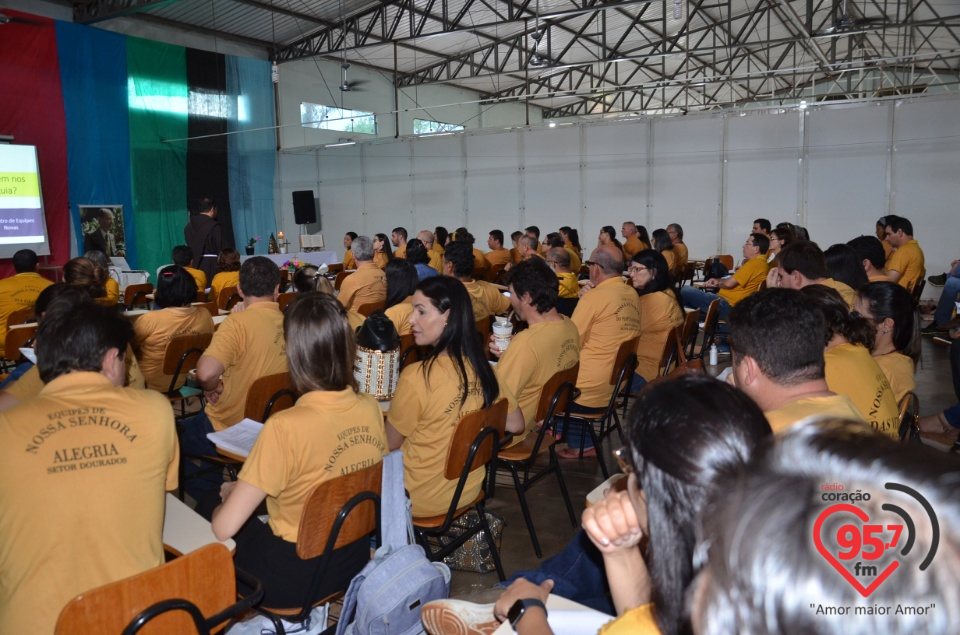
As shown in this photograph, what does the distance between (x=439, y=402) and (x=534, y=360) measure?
0.77m

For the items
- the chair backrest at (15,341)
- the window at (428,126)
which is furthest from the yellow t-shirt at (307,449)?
the window at (428,126)

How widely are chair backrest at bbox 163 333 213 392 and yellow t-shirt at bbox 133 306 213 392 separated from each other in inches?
2.1

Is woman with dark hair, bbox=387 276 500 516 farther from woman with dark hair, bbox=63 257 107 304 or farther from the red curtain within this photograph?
the red curtain

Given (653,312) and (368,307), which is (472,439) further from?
(368,307)

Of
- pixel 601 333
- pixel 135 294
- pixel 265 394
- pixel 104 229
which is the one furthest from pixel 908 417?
pixel 104 229

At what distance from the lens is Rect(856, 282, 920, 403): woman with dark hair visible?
10.1ft

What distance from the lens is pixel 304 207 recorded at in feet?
48.1

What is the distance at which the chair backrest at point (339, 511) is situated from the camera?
194 cm

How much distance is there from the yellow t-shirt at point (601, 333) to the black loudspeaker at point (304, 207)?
11.3 m

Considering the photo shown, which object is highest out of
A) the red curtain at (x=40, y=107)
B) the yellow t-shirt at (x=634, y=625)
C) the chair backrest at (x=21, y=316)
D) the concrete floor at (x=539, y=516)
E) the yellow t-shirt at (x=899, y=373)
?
the red curtain at (x=40, y=107)

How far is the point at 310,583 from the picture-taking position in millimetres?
2059

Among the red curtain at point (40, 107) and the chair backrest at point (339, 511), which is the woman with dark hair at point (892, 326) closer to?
the chair backrest at point (339, 511)

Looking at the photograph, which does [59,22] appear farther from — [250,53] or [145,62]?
[250,53]

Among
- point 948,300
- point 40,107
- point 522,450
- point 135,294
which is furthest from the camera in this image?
point 40,107
